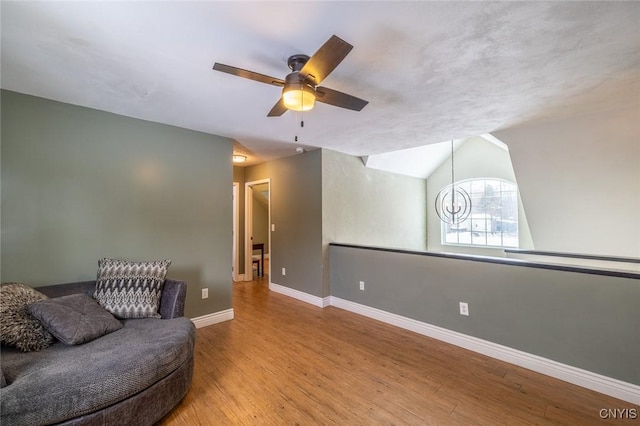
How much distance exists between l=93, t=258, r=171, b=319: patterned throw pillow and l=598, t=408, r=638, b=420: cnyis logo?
3.57 m

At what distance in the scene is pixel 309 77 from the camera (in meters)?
1.61

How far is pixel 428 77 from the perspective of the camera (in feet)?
6.70

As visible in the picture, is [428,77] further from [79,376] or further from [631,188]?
[79,376]

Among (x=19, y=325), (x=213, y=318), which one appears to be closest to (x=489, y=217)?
(x=213, y=318)

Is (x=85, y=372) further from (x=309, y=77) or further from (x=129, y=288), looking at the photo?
(x=309, y=77)

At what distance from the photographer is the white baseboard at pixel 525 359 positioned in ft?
6.59

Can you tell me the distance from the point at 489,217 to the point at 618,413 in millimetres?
5137

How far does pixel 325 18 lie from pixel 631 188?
378 cm

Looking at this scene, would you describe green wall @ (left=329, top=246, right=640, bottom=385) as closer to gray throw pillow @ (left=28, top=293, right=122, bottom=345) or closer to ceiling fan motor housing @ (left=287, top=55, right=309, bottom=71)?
ceiling fan motor housing @ (left=287, top=55, right=309, bottom=71)

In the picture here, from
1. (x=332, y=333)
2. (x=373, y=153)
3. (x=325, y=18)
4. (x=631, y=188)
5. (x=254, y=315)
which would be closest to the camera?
(x=325, y=18)

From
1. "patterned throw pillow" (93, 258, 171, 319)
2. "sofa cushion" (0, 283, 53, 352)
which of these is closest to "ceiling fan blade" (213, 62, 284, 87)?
"patterned throw pillow" (93, 258, 171, 319)

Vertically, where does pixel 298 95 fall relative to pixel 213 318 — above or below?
above

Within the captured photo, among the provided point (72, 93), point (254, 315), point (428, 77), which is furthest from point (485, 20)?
point (254, 315)

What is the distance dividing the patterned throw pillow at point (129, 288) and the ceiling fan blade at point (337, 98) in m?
2.22
